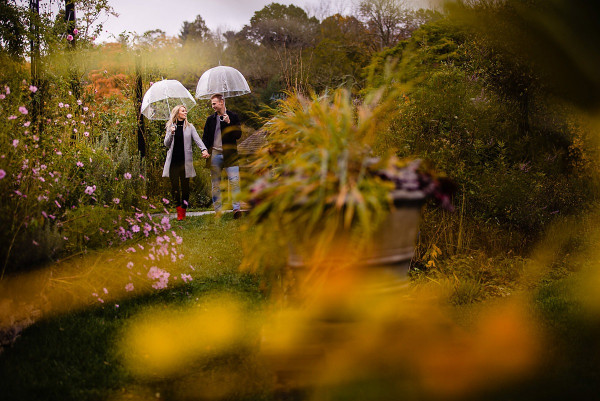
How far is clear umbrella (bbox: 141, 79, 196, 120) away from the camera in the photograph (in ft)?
25.8

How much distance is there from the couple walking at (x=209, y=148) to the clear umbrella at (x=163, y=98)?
0.64 meters

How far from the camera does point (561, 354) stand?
2783 mm

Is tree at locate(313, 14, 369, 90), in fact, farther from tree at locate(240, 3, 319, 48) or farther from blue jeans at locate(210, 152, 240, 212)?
blue jeans at locate(210, 152, 240, 212)

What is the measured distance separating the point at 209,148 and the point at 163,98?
1.21 meters

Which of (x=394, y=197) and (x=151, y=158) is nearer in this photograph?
(x=394, y=197)

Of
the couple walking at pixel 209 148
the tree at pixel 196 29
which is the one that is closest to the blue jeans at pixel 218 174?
the couple walking at pixel 209 148

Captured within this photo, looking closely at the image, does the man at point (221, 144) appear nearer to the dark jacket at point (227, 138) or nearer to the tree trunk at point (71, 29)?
the dark jacket at point (227, 138)

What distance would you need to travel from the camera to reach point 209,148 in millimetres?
7379

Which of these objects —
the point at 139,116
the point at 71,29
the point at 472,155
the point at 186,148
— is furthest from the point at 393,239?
the point at 139,116

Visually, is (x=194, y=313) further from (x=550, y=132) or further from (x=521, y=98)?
(x=550, y=132)

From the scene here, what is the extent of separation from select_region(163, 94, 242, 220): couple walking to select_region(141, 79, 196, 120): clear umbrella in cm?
64

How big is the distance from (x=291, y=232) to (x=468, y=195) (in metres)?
3.65

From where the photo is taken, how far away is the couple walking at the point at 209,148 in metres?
7.22

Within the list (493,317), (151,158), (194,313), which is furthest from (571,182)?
(151,158)
